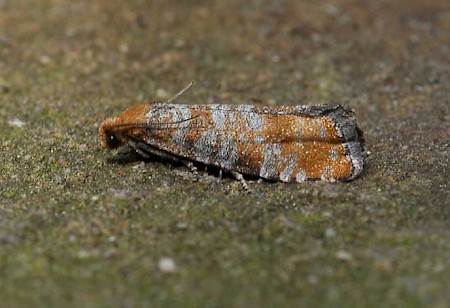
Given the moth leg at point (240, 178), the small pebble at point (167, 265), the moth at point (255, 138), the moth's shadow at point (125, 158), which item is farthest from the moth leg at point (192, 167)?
the small pebble at point (167, 265)

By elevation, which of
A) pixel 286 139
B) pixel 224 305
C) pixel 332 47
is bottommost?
pixel 224 305

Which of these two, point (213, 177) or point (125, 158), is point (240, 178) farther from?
point (125, 158)

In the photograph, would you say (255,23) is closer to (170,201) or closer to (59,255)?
(170,201)

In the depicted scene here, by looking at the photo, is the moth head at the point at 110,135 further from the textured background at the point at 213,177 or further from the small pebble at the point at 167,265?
the small pebble at the point at 167,265

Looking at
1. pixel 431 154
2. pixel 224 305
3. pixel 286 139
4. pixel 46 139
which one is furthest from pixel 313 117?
pixel 46 139

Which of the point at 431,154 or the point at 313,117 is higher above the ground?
the point at 313,117

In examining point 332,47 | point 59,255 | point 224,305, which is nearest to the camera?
point 224,305

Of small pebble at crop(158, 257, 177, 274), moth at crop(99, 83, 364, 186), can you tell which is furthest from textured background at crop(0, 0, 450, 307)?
moth at crop(99, 83, 364, 186)

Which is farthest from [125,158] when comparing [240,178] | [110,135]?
[240,178]
